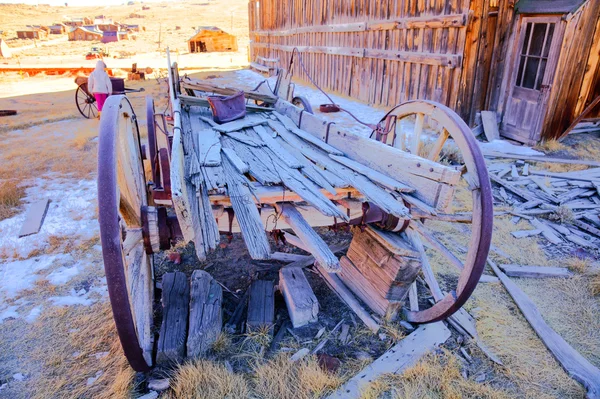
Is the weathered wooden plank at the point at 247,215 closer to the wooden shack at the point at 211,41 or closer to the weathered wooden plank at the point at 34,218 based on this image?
the weathered wooden plank at the point at 34,218

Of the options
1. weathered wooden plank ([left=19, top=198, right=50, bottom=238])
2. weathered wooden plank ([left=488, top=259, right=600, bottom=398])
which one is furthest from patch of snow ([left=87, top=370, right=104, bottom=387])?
weathered wooden plank ([left=488, top=259, right=600, bottom=398])

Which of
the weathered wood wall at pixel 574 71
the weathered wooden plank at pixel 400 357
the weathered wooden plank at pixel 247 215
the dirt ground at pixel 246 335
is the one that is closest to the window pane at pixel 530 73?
the weathered wood wall at pixel 574 71

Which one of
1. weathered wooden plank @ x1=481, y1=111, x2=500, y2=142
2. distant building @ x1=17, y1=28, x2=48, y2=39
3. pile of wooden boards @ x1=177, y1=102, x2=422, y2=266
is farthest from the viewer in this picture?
distant building @ x1=17, y1=28, x2=48, y2=39

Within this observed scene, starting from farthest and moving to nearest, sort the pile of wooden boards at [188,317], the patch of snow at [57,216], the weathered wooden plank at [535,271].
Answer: the patch of snow at [57,216]
the weathered wooden plank at [535,271]
the pile of wooden boards at [188,317]

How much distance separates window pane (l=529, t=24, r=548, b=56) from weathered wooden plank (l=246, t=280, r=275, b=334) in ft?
23.3

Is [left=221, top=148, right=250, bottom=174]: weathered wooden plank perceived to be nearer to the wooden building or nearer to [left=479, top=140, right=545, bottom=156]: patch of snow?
[left=479, top=140, right=545, bottom=156]: patch of snow

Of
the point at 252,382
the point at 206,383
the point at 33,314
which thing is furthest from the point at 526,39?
the point at 33,314

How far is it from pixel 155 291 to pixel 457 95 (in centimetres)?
696

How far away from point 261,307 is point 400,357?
107cm

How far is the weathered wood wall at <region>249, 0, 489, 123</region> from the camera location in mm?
7594

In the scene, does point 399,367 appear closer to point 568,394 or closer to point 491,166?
point 568,394

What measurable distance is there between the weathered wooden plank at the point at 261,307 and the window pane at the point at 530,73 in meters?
7.00

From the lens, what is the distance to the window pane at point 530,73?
7.34 meters

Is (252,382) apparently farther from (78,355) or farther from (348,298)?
(78,355)
